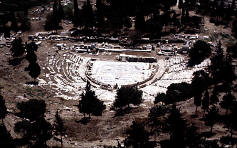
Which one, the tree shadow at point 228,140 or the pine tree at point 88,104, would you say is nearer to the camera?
the tree shadow at point 228,140

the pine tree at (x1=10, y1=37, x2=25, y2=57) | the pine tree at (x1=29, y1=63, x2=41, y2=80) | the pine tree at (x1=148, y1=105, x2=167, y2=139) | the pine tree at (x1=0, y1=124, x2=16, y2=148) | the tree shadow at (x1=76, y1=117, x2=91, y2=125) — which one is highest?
the pine tree at (x1=10, y1=37, x2=25, y2=57)

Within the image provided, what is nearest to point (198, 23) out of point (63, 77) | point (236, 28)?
point (236, 28)

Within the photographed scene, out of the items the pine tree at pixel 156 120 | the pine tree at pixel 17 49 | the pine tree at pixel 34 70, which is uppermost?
the pine tree at pixel 17 49

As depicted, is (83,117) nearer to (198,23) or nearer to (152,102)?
(152,102)

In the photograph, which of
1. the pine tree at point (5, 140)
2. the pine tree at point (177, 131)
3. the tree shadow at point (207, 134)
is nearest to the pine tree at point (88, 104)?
the pine tree at point (5, 140)

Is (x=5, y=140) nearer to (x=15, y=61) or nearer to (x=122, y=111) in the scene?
(x=122, y=111)

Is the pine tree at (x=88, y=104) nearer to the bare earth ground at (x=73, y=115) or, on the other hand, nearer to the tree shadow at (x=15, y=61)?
the bare earth ground at (x=73, y=115)

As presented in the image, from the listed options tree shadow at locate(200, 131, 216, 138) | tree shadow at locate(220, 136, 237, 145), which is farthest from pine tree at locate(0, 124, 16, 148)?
tree shadow at locate(220, 136, 237, 145)

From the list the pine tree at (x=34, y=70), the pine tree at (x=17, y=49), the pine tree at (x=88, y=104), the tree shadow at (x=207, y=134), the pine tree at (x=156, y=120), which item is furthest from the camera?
the pine tree at (x=17, y=49)

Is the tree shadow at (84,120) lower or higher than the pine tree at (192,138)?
lower

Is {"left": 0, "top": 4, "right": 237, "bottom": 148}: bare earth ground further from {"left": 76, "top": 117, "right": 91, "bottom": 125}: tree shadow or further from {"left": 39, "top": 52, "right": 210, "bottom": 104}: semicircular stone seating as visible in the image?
{"left": 39, "top": 52, "right": 210, "bottom": 104}: semicircular stone seating
